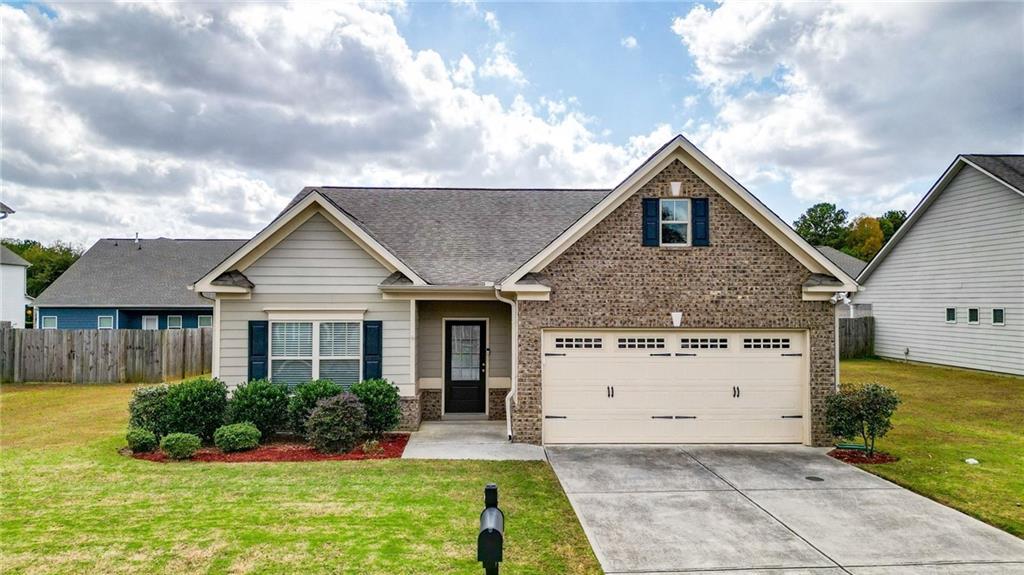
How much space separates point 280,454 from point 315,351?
2374mm

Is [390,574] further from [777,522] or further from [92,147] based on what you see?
[92,147]

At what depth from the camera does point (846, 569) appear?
5684 millimetres

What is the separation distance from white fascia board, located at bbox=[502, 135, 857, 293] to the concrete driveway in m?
3.57

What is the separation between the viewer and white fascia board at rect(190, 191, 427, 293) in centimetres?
1125

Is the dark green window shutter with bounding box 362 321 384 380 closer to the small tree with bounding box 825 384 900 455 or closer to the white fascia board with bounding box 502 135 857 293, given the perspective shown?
the white fascia board with bounding box 502 135 857 293

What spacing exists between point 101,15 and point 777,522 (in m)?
17.0

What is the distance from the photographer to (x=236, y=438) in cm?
1011

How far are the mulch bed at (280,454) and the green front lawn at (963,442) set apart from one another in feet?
27.7

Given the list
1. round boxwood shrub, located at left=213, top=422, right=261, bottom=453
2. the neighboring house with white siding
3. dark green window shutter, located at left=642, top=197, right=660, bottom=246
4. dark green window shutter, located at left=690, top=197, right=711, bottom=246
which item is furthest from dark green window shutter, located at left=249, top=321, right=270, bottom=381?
the neighboring house with white siding

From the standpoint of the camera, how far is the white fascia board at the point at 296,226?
11250mm

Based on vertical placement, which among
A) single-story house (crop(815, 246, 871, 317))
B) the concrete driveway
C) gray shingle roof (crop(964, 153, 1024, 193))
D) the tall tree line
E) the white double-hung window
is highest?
the tall tree line

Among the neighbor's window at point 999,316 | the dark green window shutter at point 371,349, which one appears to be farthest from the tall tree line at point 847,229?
the dark green window shutter at point 371,349

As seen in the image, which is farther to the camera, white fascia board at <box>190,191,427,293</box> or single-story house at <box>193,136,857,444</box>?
white fascia board at <box>190,191,427,293</box>

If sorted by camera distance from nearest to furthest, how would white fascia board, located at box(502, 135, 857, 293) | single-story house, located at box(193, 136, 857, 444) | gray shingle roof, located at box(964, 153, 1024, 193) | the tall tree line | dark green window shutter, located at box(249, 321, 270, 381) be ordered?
white fascia board, located at box(502, 135, 857, 293) < single-story house, located at box(193, 136, 857, 444) < dark green window shutter, located at box(249, 321, 270, 381) < gray shingle roof, located at box(964, 153, 1024, 193) < the tall tree line
